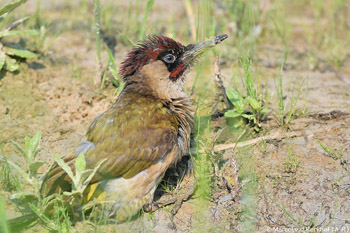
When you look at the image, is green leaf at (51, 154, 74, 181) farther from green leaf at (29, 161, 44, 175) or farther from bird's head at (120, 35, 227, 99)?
bird's head at (120, 35, 227, 99)

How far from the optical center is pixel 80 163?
3357 mm

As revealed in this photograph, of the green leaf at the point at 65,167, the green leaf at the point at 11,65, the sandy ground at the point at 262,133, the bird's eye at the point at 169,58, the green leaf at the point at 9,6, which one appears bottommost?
the sandy ground at the point at 262,133

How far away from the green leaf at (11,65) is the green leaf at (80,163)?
2128 millimetres

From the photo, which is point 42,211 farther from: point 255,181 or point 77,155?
point 255,181

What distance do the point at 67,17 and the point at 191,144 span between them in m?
3.19

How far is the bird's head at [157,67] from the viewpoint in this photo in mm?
4266

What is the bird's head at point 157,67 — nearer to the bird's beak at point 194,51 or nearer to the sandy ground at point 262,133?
the bird's beak at point 194,51

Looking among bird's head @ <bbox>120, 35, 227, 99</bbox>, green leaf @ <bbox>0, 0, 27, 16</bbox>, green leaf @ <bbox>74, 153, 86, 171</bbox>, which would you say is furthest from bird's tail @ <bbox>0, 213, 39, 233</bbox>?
green leaf @ <bbox>0, 0, 27, 16</bbox>

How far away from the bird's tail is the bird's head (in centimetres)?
146

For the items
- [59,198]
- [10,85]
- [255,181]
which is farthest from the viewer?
[10,85]

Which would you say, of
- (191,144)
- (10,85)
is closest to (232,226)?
(191,144)

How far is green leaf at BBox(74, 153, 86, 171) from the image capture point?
335cm

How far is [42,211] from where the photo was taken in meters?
3.42

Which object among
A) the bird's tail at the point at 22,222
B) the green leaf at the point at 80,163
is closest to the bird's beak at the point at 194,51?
the green leaf at the point at 80,163
